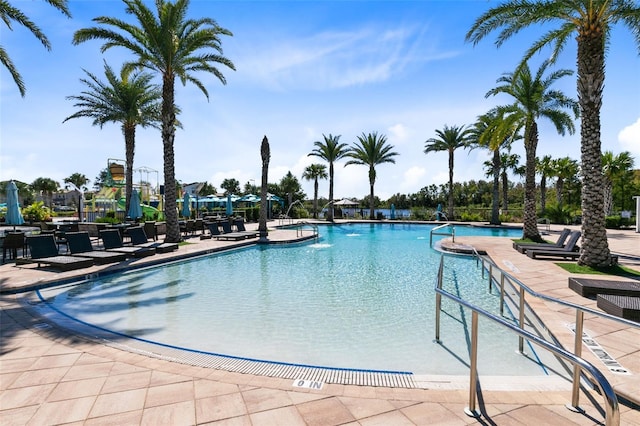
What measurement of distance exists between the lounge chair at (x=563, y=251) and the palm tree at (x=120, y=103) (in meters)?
21.6

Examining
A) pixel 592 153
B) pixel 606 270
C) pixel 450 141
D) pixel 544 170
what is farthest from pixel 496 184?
pixel 606 270

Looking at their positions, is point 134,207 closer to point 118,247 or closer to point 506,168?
point 118,247

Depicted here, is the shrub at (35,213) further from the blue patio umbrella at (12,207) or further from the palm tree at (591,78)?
the palm tree at (591,78)

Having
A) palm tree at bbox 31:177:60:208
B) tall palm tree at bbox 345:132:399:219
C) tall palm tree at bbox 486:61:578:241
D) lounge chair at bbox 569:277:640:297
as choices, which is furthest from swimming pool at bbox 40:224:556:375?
palm tree at bbox 31:177:60:208

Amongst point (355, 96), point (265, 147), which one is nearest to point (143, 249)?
point (265, 147)

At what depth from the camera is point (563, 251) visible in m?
10.9

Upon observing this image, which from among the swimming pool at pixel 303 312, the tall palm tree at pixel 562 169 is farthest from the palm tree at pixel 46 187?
the tall palm tree at pixel 562 169

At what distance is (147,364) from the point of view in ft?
13.0

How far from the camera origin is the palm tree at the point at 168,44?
13547 mm

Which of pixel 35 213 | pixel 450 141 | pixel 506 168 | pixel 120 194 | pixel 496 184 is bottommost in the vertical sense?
pixel 35 213

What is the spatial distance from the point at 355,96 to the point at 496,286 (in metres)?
14.0

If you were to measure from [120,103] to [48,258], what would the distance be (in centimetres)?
1501

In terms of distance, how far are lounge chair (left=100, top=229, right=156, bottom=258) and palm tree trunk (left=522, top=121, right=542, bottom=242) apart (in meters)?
16.3

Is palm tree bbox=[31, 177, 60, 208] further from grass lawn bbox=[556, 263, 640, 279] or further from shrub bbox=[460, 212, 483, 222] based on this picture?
grass lawn bbox=[556, 263, 640, 279]
